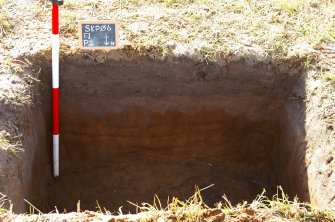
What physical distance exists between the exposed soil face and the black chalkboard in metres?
0.19

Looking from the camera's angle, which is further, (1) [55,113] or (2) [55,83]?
(1) [55,113]

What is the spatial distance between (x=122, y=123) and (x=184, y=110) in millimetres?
591

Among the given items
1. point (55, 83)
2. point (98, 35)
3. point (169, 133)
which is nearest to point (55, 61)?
point (55, 83)

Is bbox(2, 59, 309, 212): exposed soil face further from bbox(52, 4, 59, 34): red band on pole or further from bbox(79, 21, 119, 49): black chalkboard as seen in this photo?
bbox(52, 4, 59, 34): red band on pole

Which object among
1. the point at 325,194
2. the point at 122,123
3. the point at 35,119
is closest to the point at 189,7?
the point at 122,123

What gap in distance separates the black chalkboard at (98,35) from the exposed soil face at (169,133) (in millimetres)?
194

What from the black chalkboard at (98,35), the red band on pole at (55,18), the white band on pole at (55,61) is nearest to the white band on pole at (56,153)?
the white band on pole at (55,61)

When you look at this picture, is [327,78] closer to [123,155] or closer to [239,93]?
[239,93]

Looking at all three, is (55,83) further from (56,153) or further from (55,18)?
(56,153)

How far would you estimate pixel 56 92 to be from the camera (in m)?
3.99

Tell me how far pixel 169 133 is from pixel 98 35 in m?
1.16

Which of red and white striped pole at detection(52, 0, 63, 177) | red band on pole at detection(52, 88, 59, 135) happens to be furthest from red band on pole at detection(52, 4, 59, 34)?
red band on pole at detection(52, 88, 59, 135)

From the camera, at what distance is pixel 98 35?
160 inches

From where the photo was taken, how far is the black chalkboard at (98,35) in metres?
4.04
